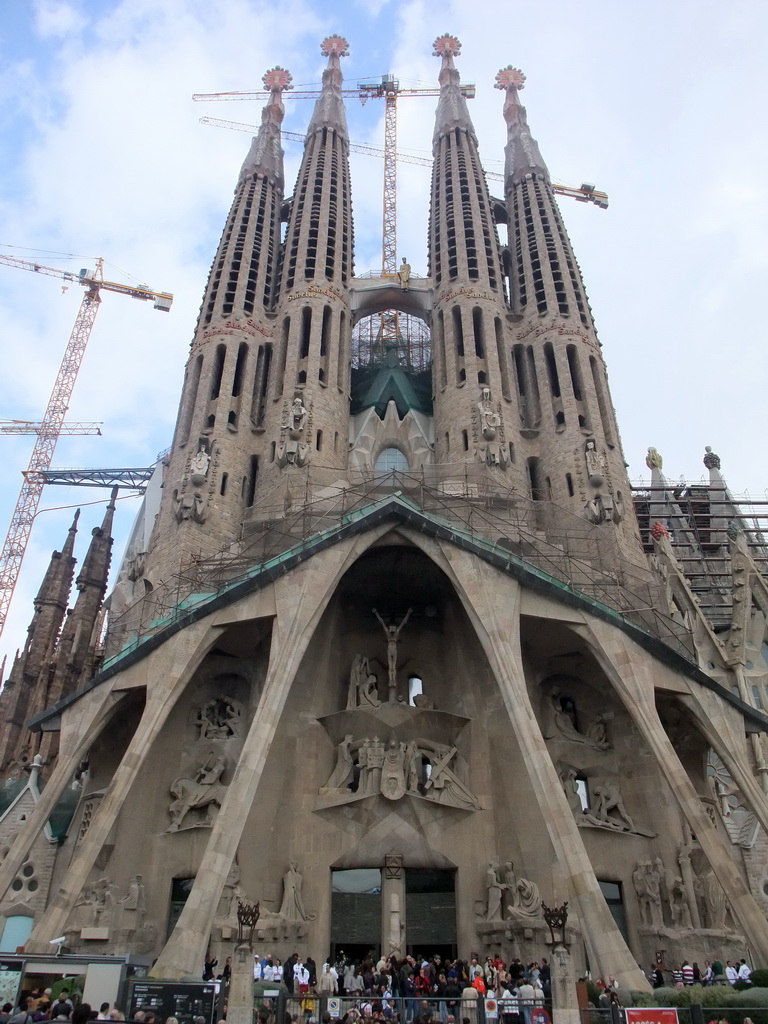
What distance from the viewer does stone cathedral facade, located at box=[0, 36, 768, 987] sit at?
18609mm

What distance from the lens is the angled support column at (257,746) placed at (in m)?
15.6

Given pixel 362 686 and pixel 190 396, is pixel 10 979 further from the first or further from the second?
pixel 190 396

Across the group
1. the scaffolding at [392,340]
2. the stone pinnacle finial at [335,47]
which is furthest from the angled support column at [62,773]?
the stone pinnacle finial at [335,47]

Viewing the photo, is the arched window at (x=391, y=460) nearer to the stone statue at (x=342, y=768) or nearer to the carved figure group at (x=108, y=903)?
the stone statue at (x=342, y=768)

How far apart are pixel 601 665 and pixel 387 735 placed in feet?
19.8

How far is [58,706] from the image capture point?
20625 mm

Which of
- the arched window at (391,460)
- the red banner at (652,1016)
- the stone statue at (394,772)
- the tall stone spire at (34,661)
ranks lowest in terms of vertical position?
the red banner at (652,1016)

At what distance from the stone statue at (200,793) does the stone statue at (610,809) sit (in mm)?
9358

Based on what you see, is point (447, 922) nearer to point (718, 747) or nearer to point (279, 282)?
point (718, 747)

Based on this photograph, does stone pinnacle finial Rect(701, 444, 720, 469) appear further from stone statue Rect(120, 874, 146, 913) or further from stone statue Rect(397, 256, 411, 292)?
stone statue Rect(120, 874, 146, 913)

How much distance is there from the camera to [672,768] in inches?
719

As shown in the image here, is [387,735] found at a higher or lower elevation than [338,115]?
lower

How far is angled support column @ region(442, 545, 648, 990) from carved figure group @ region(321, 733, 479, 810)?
2.77 m

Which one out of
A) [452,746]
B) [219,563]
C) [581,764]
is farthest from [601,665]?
[219,563]
